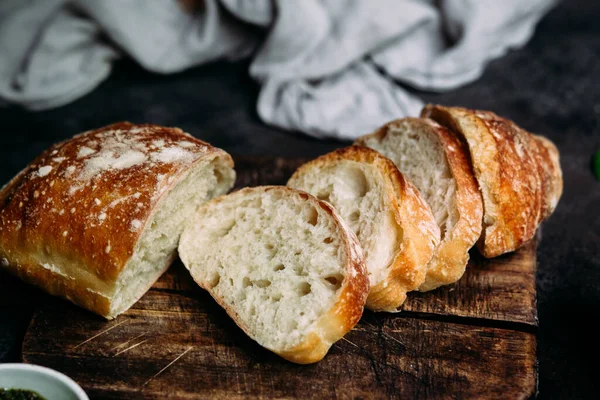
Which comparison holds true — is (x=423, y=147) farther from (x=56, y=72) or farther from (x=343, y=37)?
(x=56, y=72)

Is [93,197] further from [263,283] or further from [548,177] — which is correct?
[548,177]

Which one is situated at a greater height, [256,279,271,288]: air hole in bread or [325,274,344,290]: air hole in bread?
[325,274,344,290]: air hole in bread

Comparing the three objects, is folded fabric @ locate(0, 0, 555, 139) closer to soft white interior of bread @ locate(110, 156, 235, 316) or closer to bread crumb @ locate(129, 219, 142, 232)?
soft white interior of bread @ locate(110, 156, 235, 316)

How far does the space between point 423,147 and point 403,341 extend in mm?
1021

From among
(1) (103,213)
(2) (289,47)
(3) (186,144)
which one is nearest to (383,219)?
(3) (186,144)

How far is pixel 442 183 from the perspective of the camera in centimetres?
324

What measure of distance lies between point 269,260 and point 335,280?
0.35 metres

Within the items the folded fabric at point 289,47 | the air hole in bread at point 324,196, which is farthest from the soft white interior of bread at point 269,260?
the folded fabric at point 289,47

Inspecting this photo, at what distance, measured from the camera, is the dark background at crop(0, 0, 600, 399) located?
3.37 m

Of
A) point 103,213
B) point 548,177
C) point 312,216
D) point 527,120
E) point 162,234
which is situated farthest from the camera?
point 527,120

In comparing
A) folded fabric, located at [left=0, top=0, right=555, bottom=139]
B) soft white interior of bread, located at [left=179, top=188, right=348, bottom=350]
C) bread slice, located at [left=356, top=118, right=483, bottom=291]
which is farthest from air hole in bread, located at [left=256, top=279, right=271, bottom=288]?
folded fabric, located at [left=0, top=0, right=555, bottom=139]

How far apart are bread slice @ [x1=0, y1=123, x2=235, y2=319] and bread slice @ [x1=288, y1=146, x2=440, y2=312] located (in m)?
0.65

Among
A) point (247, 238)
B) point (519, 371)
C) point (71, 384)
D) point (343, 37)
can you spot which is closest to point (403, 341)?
point (519, 371)

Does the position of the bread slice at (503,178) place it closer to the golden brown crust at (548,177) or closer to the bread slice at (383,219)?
the golden brown crust at (548,177)
